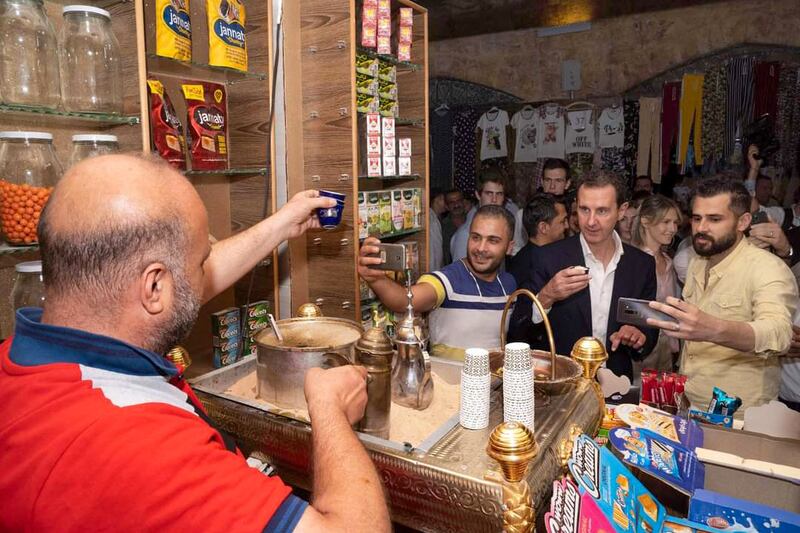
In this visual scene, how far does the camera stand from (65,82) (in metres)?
1.89

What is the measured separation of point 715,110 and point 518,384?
6.30 m

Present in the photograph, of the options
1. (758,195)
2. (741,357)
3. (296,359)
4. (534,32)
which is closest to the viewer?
(296,359)

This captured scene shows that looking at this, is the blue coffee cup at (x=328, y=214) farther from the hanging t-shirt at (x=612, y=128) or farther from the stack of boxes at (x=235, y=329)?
the hanging t-shirt at (x=612, y=128)

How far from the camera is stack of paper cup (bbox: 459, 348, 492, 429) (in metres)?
1.34

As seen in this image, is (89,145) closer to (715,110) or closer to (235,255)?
(235,255)

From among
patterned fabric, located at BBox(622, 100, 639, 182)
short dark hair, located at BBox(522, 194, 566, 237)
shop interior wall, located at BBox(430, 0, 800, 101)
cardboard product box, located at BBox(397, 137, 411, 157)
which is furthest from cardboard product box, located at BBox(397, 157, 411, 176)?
shop interior wall, located at BBox(430, 0, 800, 101)

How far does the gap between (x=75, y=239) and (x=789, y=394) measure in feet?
10.5

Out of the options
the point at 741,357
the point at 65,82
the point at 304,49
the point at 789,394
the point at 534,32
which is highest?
the point at 534,32

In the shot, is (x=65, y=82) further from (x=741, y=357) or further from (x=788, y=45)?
(x=788, y=45)

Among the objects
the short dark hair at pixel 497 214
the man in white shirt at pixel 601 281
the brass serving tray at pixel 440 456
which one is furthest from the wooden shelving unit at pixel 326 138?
the brass serving tray at pixel 440 456

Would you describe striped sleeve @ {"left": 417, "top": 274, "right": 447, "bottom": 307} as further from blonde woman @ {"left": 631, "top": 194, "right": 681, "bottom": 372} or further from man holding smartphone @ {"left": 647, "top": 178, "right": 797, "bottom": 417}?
blonde woman @ {"left": 631, "top": 194, "right": 681, "bottom": 372}

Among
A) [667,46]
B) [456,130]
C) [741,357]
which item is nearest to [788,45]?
[667,46]

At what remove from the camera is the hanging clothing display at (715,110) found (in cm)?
634

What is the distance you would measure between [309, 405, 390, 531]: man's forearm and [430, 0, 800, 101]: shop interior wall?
7.04 metres
